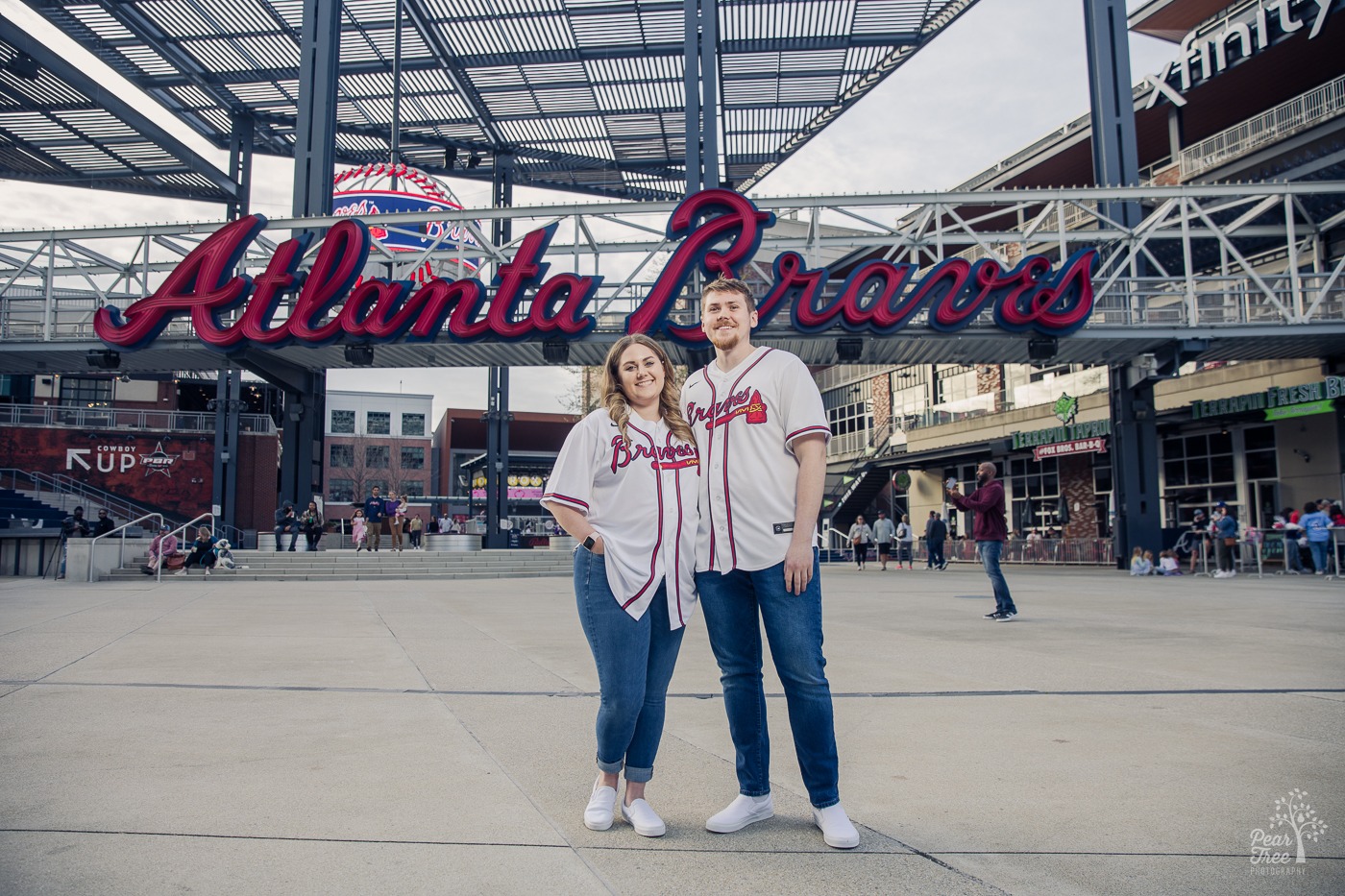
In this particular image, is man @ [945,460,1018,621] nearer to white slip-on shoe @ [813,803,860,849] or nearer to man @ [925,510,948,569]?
white slip-on shoe @ [813,803,860,849]

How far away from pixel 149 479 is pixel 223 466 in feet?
32.4

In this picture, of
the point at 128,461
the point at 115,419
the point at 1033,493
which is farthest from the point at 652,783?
the point at 115,419

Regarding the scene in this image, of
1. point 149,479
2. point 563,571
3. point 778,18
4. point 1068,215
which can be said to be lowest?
point 563,571

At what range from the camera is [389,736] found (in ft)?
14.9

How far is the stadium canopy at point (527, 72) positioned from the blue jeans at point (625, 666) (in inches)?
941

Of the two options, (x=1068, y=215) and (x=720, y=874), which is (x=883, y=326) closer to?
(x=1068, y=215)

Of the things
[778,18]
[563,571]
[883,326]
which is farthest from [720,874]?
[778,18]

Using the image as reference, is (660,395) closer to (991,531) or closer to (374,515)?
(991,531)

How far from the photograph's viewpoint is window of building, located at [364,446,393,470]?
7231 cm

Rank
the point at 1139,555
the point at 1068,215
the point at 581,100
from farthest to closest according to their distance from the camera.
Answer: the point at 1068,215 → the point at 581,100 → the point at 1139,555

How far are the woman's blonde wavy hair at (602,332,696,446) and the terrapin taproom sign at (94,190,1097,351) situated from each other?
19089 millimetres

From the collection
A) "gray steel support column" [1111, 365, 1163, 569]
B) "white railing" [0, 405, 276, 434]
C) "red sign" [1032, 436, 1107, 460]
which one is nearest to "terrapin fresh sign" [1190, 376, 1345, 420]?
"red sign" [1032, 436, 1107, 460]

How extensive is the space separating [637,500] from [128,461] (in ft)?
148
